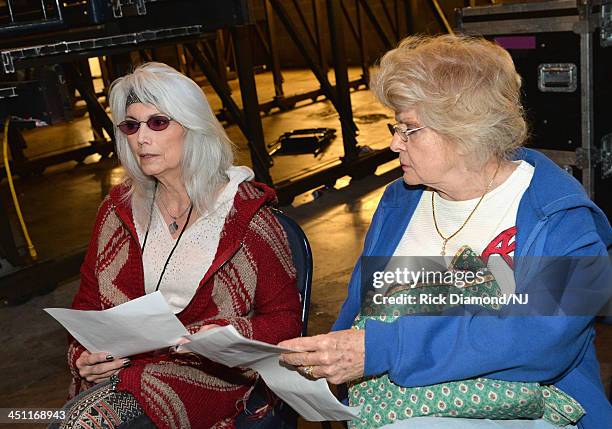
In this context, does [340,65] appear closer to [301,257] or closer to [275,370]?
[301,257]

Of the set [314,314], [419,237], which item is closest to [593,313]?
[419,237]

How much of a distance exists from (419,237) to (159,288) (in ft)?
2.45

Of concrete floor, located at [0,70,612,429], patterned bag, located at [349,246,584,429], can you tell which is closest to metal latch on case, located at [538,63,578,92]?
concrete floor, located at [0,70,612,429]

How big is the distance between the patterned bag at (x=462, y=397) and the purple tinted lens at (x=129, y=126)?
90 cm

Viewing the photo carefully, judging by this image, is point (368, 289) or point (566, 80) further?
point (566, 80)

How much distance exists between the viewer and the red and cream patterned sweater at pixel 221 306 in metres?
2.04

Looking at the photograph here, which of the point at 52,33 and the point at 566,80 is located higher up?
the point at 52,33

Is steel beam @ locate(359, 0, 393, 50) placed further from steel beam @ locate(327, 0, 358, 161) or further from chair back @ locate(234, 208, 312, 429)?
chair back @ locate(234, 208, 312, 429)

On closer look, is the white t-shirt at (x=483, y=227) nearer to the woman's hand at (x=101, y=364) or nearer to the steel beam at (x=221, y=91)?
the woman's hand at (x=101, y=364)

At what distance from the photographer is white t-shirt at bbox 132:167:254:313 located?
2.21 m

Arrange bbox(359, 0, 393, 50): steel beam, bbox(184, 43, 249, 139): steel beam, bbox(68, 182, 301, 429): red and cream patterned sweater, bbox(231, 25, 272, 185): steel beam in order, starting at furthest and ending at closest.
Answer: bbox(359, 0, 393, 50): steel beam
bbox(184, 43, 249, 139): steel beam
bbox(231, 25, 272, 185): steel beam
bbox(68, 182, 301, 429): red and cream patterned sweater

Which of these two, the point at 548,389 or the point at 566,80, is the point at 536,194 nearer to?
the point at 548,389

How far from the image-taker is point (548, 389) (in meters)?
1.70

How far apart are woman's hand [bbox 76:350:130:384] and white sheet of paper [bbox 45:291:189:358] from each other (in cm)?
3
